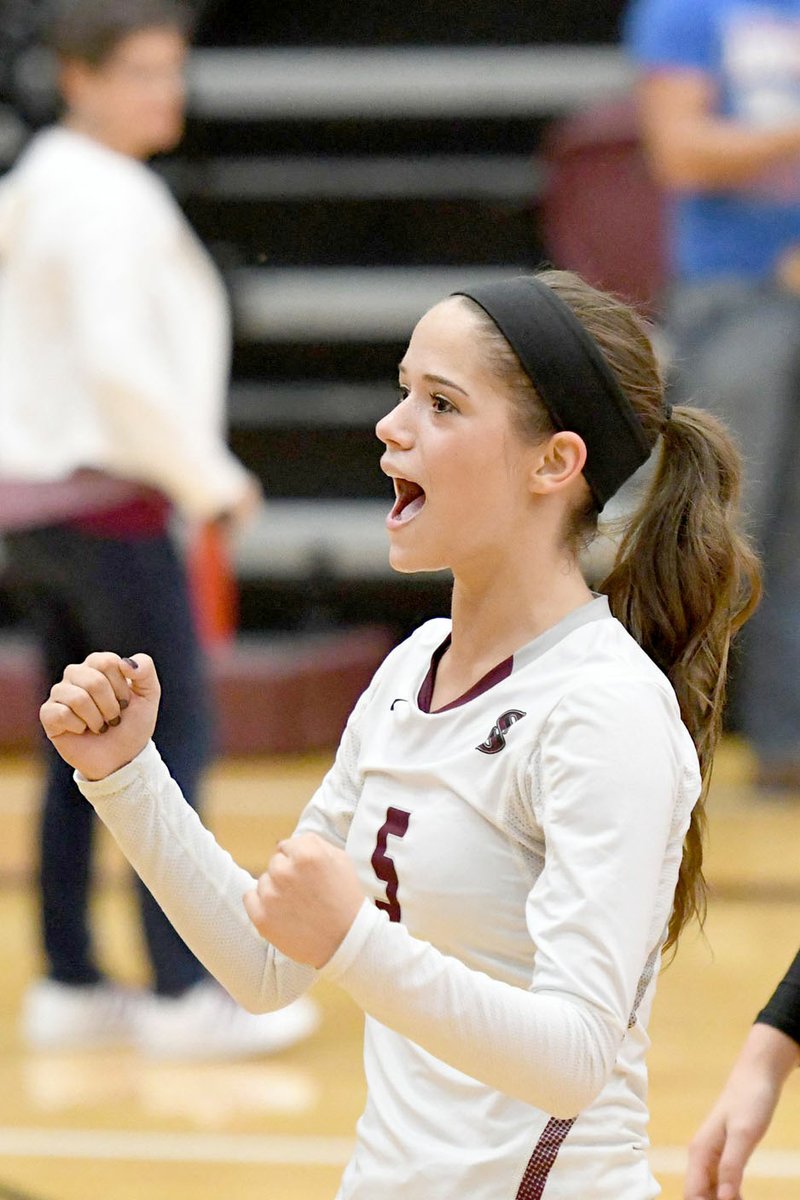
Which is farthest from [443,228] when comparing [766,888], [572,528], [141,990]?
[572,528]

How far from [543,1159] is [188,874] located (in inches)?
12.0

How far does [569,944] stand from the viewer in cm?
122

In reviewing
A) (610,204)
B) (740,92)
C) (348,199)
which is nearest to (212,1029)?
(740,92)

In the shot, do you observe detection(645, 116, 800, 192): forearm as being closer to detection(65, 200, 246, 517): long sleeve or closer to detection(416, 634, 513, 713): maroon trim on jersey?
detection(65, 200, 246, 517): long sleeve

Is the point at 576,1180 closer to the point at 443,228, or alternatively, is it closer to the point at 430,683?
the point at 430,683

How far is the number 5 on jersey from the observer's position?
4.46 ft

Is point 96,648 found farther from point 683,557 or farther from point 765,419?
point 765,419

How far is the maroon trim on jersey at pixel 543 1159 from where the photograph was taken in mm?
1307

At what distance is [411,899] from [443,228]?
15.5 feet

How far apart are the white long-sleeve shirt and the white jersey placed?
1623 mm

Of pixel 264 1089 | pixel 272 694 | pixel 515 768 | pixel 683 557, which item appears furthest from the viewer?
pixel 272 694

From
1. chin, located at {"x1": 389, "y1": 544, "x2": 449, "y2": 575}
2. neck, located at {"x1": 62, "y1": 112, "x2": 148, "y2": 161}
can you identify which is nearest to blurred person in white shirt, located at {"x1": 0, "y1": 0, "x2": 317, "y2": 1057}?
neck, located at {"x1": 62, "y1": 112, "x2": 148, "y2": 161}

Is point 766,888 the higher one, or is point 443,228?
point 443,228

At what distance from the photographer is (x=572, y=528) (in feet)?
4.70
